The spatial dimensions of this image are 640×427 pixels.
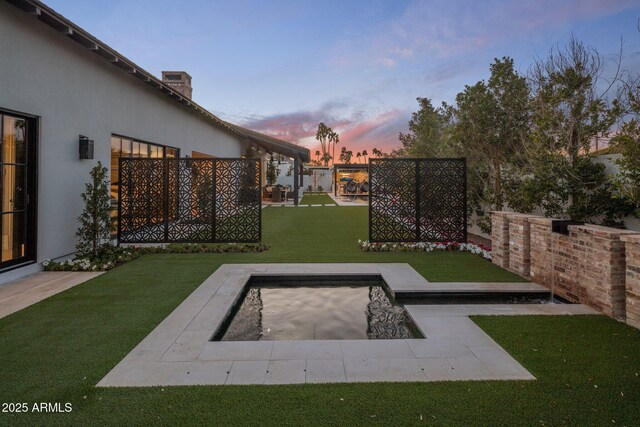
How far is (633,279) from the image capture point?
12.4 feet

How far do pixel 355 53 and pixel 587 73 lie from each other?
10.4 m

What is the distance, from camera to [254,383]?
107 inches

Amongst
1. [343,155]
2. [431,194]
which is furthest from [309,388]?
[343,155]

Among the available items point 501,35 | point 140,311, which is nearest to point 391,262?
point 140,311

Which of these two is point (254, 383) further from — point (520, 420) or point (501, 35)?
point (501, 35)

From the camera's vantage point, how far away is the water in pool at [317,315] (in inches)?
156

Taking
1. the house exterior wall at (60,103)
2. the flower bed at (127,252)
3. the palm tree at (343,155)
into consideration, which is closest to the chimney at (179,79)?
the house exterior wall at (60,103)

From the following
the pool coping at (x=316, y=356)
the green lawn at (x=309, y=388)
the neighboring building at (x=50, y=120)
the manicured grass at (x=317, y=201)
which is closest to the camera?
the green lawn at (x=309, y=388)

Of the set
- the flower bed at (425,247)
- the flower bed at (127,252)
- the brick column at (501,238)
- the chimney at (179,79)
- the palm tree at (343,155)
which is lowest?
the flower bed at (127,252)

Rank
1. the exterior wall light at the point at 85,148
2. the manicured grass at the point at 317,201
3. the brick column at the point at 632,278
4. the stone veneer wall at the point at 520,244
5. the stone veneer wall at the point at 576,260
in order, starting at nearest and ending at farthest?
the brick column at the point at 632,278
the stone veneer wall at the point at 576,260
the stone veneer wall at the point at 520,244
the exterior wall light at the point at 85,148
the manicured grass at the point at 317,201

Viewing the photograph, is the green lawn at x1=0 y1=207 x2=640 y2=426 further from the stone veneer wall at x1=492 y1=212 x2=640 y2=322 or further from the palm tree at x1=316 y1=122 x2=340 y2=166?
the palm tree at x1=316 y1=122 x2=340 y2=166

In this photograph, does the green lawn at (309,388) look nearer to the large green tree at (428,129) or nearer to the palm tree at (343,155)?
the large green tree at (428,129)

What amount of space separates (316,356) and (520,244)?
4303 millimetres

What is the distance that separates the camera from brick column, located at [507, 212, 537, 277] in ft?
19.1
